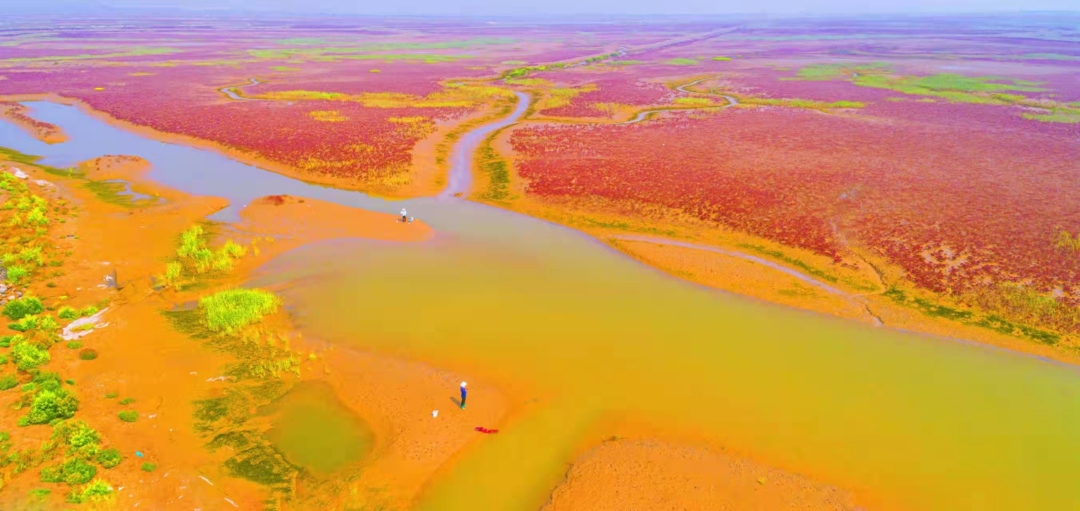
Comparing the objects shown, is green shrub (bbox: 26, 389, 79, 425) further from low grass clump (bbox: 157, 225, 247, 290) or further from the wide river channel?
low grass clump (bbox: 157, 225, 247, 290)

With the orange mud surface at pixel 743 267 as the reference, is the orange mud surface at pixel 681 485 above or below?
below

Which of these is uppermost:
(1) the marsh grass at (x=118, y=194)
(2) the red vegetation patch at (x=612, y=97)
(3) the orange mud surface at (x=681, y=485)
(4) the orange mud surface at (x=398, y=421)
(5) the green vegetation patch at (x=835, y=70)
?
(5) the green vegetation patch at (x=835, y=70)

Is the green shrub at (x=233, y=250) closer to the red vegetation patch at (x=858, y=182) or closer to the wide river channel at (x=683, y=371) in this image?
the wide river channel at (x=683, y=371)

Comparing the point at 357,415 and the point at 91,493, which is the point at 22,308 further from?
the point at 357,415

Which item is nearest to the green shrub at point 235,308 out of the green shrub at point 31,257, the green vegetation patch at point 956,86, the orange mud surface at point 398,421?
the orange mud surface at point 398,421

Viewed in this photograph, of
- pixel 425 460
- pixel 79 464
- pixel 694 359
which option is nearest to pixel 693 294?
pixel 694 359

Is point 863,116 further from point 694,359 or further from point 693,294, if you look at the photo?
point 694,359
